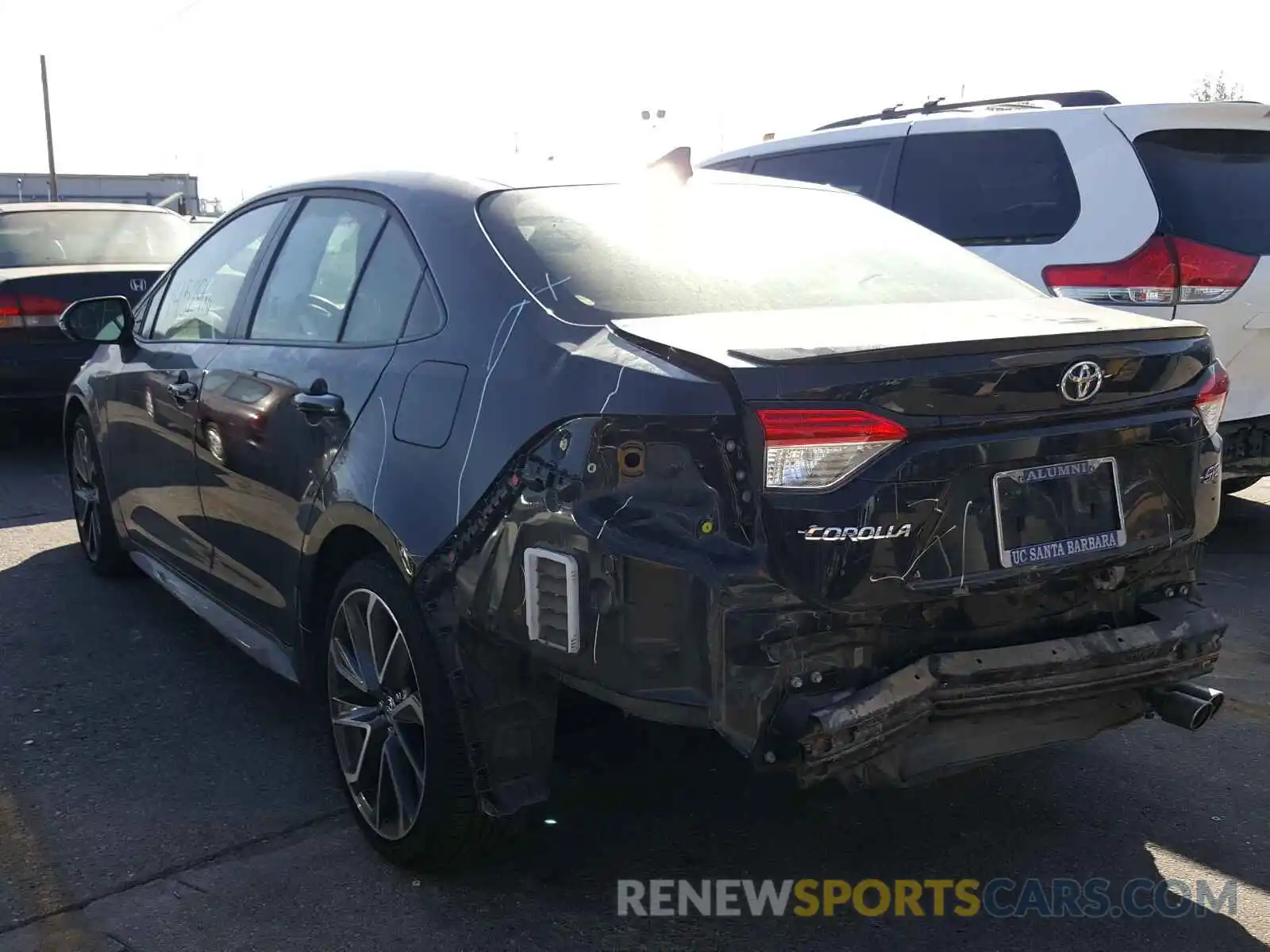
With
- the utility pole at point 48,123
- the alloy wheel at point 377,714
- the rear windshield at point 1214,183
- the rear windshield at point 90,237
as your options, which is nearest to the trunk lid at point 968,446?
the alloy wheel at point 377,714

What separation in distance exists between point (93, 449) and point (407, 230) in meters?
2.88

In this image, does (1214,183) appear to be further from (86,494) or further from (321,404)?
(86,494)

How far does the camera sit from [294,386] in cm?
342

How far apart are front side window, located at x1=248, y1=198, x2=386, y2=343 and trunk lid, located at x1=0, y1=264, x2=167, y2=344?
15.4 ft

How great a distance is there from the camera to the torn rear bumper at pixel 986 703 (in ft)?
7.83

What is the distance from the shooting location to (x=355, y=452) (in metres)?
3.07

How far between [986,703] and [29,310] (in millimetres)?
7320

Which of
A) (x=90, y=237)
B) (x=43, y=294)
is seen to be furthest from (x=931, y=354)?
(x=90, y=237)

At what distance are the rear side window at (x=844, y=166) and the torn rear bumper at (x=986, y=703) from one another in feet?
12.7

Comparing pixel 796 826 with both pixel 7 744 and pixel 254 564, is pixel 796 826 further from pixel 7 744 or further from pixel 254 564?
pixel 7 744

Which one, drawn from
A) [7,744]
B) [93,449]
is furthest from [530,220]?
[93,449]

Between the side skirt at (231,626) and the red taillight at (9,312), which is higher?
the red taillight at (9,312)

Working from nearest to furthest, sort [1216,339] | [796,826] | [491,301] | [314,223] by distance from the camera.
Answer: [491,301], [796,826], [314,223], [1216,339]

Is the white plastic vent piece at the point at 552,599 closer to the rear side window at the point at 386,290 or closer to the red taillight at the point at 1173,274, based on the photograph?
the rear side window at the point at 386,290
